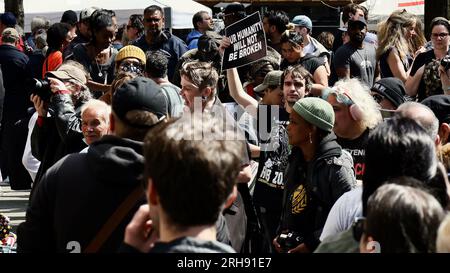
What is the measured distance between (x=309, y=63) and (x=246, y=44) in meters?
1.46

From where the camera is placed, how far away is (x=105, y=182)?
13.5 ft

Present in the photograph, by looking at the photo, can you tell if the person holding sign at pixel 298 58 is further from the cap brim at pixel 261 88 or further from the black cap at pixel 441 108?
the black cap at pixel 441 108

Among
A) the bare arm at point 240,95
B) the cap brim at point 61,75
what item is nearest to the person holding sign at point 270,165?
the bare arm at point 240,95

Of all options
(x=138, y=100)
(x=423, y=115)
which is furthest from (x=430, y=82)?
(x=138, y=100)

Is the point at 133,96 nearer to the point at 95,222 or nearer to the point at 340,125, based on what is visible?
the point at 95,222

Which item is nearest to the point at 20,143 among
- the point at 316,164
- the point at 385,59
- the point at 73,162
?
the point at 385,59

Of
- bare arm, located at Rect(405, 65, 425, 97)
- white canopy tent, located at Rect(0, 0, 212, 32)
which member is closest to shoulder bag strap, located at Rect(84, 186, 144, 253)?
bare arm, located at Rect(405, 65, 425, 97)

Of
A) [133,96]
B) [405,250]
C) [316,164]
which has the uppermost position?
[133,96]

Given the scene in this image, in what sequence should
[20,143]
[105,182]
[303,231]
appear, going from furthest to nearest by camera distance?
[20,143] → [303,231] → [105,182]

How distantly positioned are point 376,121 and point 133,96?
7.62 ft

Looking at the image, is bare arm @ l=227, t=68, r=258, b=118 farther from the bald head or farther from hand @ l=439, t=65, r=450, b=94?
the bald head

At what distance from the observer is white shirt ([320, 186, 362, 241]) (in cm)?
449

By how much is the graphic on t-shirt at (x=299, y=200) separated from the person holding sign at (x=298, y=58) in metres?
3.45

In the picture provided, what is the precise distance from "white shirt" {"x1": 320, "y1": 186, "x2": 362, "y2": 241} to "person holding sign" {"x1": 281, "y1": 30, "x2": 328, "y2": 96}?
4.44 metres
